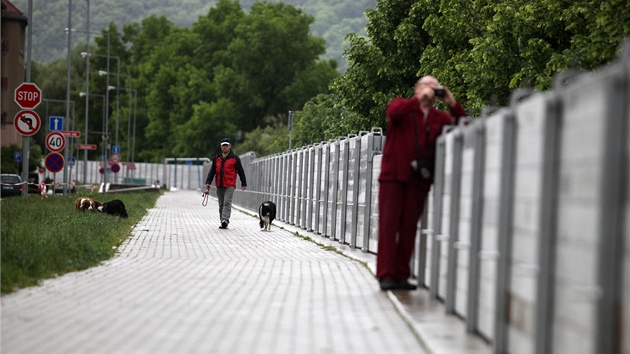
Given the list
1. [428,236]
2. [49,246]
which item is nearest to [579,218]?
[428,236]

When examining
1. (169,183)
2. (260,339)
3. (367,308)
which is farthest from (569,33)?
(169,183)

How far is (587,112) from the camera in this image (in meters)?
5.44

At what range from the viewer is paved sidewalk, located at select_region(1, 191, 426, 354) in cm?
766

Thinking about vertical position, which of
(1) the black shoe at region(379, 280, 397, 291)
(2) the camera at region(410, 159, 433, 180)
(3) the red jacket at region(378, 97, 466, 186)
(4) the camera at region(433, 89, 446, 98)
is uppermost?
(4) the camera at region(433, 89, 446, 98)

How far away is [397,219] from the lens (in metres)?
10.8

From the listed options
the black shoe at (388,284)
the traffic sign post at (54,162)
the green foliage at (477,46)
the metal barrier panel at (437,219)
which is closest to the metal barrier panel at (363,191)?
the green foliage at (477,46)

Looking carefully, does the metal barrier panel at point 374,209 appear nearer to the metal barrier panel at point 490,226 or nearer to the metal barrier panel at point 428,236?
the metal barrier panel at point 428,236

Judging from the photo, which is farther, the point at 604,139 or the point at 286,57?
the point at 286,57

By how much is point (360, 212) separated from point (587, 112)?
1321 cm

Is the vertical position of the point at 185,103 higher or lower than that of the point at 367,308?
higher

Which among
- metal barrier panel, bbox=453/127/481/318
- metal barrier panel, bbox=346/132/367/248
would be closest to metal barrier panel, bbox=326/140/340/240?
metal barrier panel, bbox=346/132/367/248

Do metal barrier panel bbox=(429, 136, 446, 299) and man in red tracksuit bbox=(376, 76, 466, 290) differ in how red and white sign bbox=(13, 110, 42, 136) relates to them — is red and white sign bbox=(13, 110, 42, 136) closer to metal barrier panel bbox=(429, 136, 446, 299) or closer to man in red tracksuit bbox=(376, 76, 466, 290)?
man in red tracksuit bbox=(376, 76, 466, 290)

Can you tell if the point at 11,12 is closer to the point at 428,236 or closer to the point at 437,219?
the point at 428,236

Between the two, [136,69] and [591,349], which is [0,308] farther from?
[136,69]
